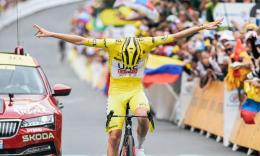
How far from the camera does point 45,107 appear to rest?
1293cm

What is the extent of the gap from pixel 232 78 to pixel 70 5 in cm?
8080

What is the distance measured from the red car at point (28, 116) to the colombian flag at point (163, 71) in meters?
9.37

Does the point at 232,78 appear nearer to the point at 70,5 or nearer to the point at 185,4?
the point at 185,4

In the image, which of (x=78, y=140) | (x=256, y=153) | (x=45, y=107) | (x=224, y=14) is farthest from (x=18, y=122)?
(x=224, y=14)

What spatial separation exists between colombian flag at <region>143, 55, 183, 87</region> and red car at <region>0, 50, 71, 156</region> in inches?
369

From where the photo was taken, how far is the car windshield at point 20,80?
13633 millimetres

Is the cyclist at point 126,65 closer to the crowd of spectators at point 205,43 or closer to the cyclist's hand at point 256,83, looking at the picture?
the crowd of spectators at point 205,43

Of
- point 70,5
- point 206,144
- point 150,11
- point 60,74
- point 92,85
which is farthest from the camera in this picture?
point 70,5

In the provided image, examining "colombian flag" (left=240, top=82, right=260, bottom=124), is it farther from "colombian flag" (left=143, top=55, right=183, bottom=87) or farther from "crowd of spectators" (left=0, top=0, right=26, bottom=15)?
"crowd of spectators" (left=0, top=0, right=26, bottom=15)

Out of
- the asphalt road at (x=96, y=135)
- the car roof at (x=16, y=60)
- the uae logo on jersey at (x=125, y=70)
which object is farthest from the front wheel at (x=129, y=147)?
the asphalt road at (x=96, y=135)

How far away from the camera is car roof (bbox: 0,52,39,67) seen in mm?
14078

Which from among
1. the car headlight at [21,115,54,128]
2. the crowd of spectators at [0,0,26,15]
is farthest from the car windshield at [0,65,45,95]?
the crowd of spectators at [0,0,26,15]

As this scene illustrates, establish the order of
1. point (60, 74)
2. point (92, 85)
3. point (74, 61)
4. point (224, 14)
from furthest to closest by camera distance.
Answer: point (74, 61), point (60, 74), point (92, 85), point (224, 14)

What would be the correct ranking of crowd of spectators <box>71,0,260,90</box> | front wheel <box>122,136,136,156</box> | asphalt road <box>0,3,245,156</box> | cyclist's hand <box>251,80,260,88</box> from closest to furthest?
front wheel <box>122,136,136,156</box>
cyclist's hand <box>251,80,260,88</box>
crowd of spectators <box>71,0,260,90</box>
asphalt road <box>0,3,245,156</box>
